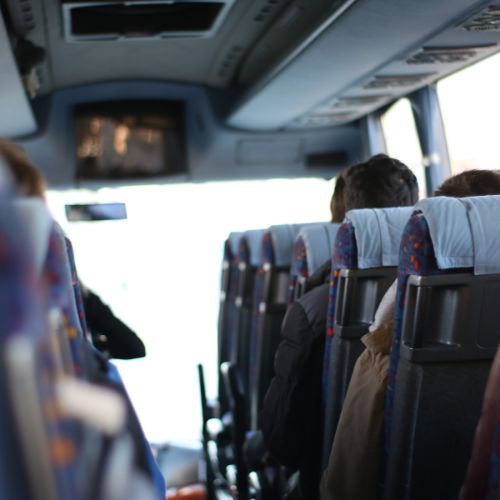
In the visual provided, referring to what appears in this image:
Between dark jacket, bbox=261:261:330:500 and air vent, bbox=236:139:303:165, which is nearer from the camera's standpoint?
dark jacket, bbox=261:261:330:500

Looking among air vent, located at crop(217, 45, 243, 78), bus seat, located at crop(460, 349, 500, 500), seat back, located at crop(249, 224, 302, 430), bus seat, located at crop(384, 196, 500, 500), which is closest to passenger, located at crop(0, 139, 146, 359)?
seat back, located at crop(249, 224, 302, 430)

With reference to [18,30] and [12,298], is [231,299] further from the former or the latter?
[12,298]

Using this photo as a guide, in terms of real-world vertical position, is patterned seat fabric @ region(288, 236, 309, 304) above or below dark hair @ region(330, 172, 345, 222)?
below

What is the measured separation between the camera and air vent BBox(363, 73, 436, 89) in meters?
6.09

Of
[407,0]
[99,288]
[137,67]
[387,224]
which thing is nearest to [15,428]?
[387,224]

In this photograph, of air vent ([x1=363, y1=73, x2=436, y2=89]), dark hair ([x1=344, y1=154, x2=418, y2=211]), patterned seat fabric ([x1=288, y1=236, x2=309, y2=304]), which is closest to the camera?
dark hair ([x1=344, y1=154, x2=418, y2=211])

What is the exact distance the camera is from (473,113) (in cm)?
597

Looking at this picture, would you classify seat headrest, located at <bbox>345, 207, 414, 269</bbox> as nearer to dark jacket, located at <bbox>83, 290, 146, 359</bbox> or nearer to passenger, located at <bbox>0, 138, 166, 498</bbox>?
dark jacket, located at <bbox>83, 290, 146, 359</bbox>

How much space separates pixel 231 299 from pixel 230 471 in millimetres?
1283

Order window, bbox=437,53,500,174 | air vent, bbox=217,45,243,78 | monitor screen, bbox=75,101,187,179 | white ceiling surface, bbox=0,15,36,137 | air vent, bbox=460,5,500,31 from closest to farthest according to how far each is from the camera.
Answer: air vent, bbox=460,5,500,31 < white ceiling surface, bbox=0,15,36,137 < window, bbox=437,53,500,174 < air vent, bbox=217,45,243,78 < monitor screen, bbox=75,101,187,179

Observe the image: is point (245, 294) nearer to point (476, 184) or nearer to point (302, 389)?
point (302, 389)

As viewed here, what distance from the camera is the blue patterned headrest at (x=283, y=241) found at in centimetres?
484

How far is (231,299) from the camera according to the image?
692 centimetres

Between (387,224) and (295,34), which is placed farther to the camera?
(295,34)
